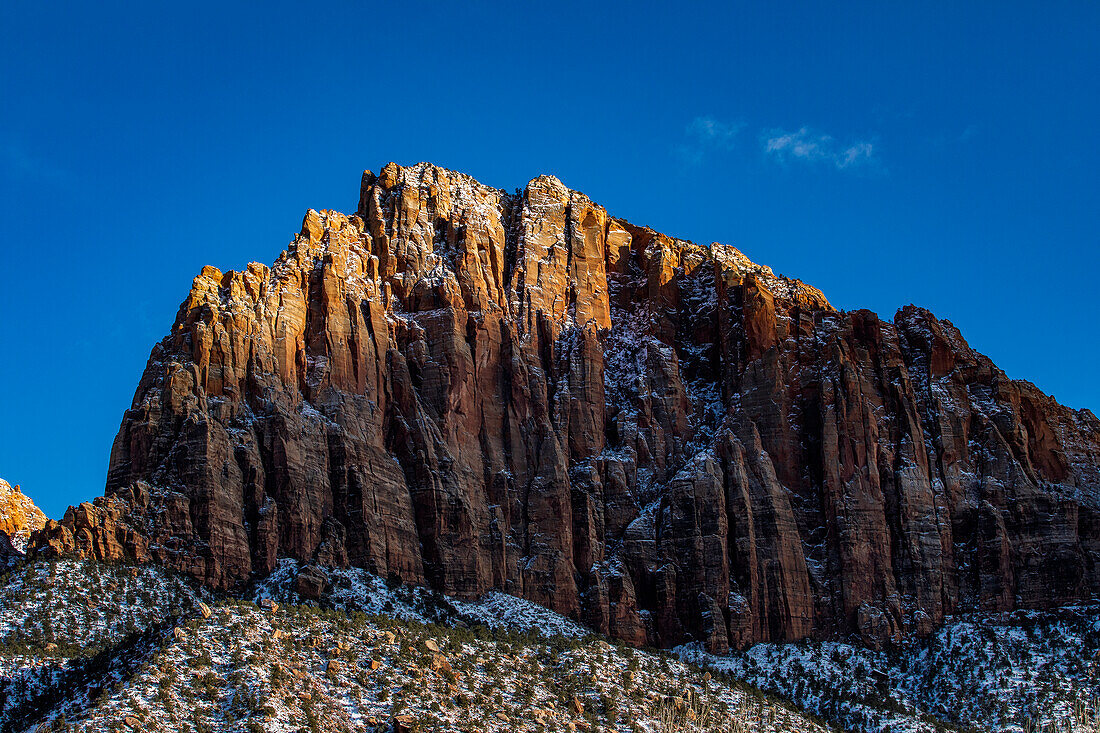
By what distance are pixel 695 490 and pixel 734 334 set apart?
74.6 feet

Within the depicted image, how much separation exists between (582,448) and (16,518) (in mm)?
55767

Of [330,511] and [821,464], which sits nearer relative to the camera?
[330,511]

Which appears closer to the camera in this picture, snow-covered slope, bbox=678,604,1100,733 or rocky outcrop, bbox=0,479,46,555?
snow-covered slope, bbox=678,604,1100,733

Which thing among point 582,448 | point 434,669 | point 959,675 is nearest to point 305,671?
point 434,669

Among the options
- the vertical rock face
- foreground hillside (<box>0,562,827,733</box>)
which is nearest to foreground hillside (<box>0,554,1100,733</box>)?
foreground hillside (<box>0,562,827,733</box>)

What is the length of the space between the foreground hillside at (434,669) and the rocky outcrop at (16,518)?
19.0 metres

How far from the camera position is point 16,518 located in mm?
151625

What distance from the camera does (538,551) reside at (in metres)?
146

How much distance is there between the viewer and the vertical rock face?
137625mm

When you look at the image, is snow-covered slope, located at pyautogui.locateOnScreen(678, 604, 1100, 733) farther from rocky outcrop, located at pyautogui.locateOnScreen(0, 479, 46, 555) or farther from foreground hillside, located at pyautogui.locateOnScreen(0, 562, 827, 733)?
rocky outcrop, located at pyautogui.locateOnScreen(0, 479, 46, 555)

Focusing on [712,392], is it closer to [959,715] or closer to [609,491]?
[609,491]

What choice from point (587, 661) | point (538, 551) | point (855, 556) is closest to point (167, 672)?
point (587, 661)

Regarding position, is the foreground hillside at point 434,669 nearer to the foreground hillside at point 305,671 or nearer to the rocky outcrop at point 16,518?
the foreground hillside at point 305,671

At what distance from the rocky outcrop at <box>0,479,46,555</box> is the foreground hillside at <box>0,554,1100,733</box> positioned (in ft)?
62.4
